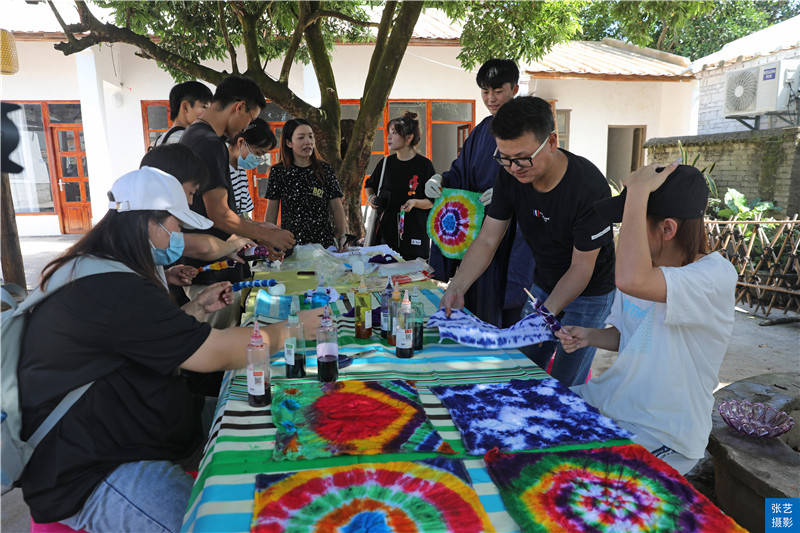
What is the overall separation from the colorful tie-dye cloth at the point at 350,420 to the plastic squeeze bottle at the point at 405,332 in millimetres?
265

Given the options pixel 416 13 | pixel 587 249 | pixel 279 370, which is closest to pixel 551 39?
pixel 416 13

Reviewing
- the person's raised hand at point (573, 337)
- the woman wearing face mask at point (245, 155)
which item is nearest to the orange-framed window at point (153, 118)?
the woman wearing face mask at point (245, 155)

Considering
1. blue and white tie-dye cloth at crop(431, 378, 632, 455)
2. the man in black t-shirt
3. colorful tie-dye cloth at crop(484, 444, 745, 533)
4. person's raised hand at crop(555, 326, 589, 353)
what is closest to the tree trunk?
the man in black t-shirt

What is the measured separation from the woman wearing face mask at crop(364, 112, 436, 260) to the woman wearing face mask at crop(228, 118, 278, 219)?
108 cm

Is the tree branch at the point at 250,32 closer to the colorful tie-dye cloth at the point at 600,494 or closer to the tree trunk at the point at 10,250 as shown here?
the tree trunk at the point at 10,250

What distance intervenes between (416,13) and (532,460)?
5700mm

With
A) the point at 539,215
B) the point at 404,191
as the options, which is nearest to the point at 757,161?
the point at 404,191

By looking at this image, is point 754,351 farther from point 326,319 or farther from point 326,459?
point 326,459

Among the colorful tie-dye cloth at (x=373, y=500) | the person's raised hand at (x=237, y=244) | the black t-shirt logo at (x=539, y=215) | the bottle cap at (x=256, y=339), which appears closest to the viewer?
the colorful tie-dye cloth at (x=373, y=500)

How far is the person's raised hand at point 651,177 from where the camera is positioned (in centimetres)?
159

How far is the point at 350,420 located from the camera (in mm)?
1506

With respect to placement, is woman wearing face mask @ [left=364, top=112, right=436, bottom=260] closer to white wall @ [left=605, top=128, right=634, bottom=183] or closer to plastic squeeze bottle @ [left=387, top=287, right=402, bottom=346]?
plastic squeeze bottle @ [left=387, top=287, right=402, bottom=346]

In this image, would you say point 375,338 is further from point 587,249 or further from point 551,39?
point 551,39

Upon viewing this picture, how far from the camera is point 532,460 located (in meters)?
1.32
